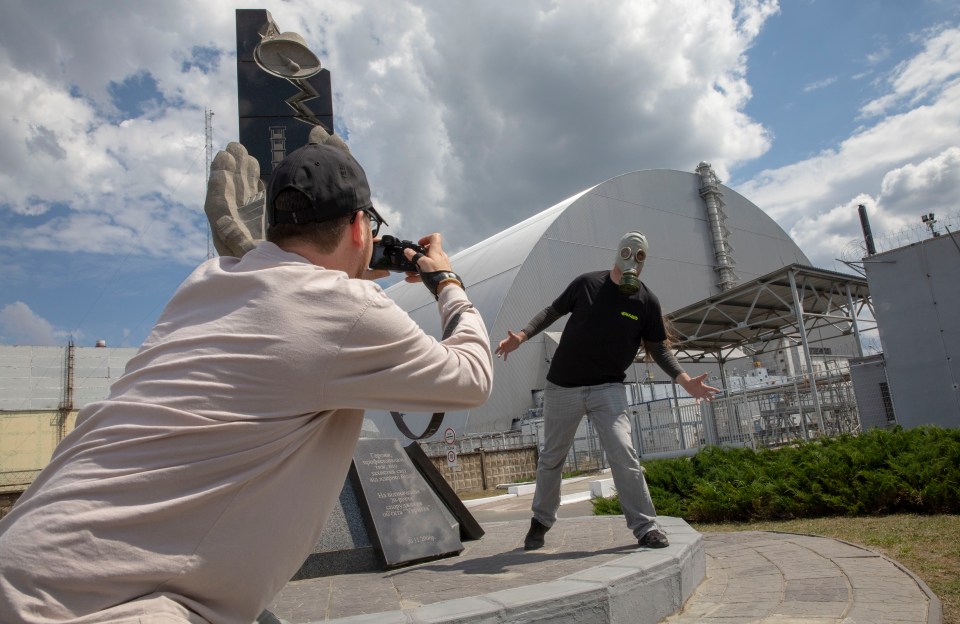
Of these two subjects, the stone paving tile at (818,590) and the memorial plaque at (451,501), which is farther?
the memorial plaque at (451,501)

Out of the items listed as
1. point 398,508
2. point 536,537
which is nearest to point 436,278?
point 536,537

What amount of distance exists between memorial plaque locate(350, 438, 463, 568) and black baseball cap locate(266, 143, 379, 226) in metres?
3.48

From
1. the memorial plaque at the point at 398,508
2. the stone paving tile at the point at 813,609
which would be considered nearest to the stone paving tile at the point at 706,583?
the stone paving tile at the point at 813,609

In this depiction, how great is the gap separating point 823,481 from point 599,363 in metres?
3.41

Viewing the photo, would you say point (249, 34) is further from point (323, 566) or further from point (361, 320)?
point (361, 320)

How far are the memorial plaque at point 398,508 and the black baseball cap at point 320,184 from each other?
348 cm

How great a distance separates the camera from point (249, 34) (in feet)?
29.8

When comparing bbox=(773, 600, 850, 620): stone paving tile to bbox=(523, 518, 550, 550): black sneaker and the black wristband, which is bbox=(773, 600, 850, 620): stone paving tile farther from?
the black wristband

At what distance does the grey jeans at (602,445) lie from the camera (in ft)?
14.4

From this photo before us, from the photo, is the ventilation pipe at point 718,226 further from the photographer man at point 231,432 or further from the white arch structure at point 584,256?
the photographer man at point 231,432

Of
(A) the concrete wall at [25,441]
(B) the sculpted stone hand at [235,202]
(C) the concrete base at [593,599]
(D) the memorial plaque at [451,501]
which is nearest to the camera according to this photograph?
(C) the concrete base at [593,599]

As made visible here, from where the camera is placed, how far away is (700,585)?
4.30 metres

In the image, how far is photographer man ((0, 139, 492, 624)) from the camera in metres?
1.14

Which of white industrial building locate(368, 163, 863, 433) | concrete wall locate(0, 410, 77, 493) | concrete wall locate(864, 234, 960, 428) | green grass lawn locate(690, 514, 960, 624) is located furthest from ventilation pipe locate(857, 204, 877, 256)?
concrete wall locate(0, 410, 77, 493)
